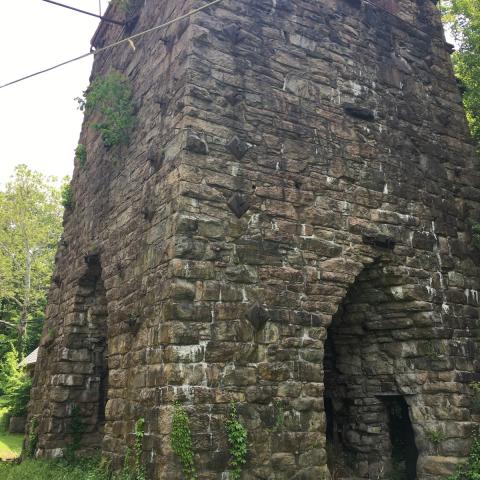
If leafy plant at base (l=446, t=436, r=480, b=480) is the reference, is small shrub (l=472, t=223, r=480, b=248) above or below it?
above

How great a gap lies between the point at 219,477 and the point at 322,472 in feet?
3.85

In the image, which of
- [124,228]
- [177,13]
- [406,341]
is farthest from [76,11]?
[406,341]

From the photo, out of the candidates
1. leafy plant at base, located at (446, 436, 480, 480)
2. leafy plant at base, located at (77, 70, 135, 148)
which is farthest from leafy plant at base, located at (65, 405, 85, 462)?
leafy plant at base, located at (446, 436, 480, 480)

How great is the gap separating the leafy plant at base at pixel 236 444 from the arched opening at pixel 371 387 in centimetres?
225

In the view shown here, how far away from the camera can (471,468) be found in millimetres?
5621

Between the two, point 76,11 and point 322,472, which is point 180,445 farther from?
point 76,11

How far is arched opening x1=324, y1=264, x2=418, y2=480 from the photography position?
6320 millimetres

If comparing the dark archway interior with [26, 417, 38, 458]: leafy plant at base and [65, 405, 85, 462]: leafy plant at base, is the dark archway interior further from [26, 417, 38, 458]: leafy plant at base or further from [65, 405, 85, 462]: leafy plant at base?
[26, 417, 38, 458]: leafy plant at base

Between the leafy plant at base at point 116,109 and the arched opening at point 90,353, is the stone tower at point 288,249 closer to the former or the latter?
the arched opening at point 90,353

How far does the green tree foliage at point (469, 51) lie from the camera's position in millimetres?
10133

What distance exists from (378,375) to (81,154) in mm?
6805

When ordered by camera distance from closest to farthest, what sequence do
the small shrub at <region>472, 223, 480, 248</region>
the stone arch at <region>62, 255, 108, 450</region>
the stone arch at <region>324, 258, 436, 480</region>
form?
1. the stone arch at <region>324, 258, 436, 480</region>
2. the small shrub at <region>472, 223, 480, 248</region>
3. the stone arch at <region>62, 255, 108, 450</region>

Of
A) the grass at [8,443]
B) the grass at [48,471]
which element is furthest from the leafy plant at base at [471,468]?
the grass at [8,443]

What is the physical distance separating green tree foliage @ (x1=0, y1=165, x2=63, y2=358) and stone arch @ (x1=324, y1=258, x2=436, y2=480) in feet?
68.3
